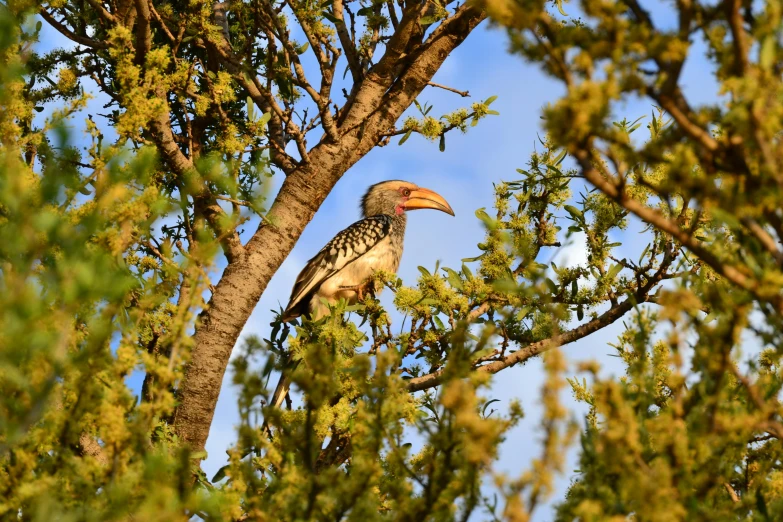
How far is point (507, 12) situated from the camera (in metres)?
1.94

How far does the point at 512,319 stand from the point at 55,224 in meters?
3.16

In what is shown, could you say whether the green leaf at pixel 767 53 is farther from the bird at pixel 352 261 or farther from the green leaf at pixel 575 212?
the bird at pixel 352 261

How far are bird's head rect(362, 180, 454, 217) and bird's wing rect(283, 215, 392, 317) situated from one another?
83cm

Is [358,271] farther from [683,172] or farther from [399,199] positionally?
[683,172]

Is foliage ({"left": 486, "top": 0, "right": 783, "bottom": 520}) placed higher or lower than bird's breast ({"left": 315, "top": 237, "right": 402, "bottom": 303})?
lower

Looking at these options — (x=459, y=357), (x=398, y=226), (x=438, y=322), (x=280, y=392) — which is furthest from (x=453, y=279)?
(x=398, y=226)

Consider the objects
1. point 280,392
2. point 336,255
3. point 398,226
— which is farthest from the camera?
point 398,226

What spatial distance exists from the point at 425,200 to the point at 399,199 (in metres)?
0.28

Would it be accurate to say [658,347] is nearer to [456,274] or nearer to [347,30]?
[456,274]

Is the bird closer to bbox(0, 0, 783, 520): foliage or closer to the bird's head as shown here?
the bird's head

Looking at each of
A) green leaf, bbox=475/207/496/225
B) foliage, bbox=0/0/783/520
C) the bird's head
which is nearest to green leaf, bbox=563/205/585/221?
green leaf, bbox=475/207/496/225

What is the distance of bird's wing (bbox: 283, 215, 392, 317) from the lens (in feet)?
24.9

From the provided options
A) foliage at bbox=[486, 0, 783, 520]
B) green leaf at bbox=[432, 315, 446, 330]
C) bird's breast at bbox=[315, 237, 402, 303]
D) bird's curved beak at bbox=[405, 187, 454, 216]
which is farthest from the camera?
bird's curved beak at bbox=[405, 187, 454, 216]

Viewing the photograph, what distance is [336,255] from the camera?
773cm
